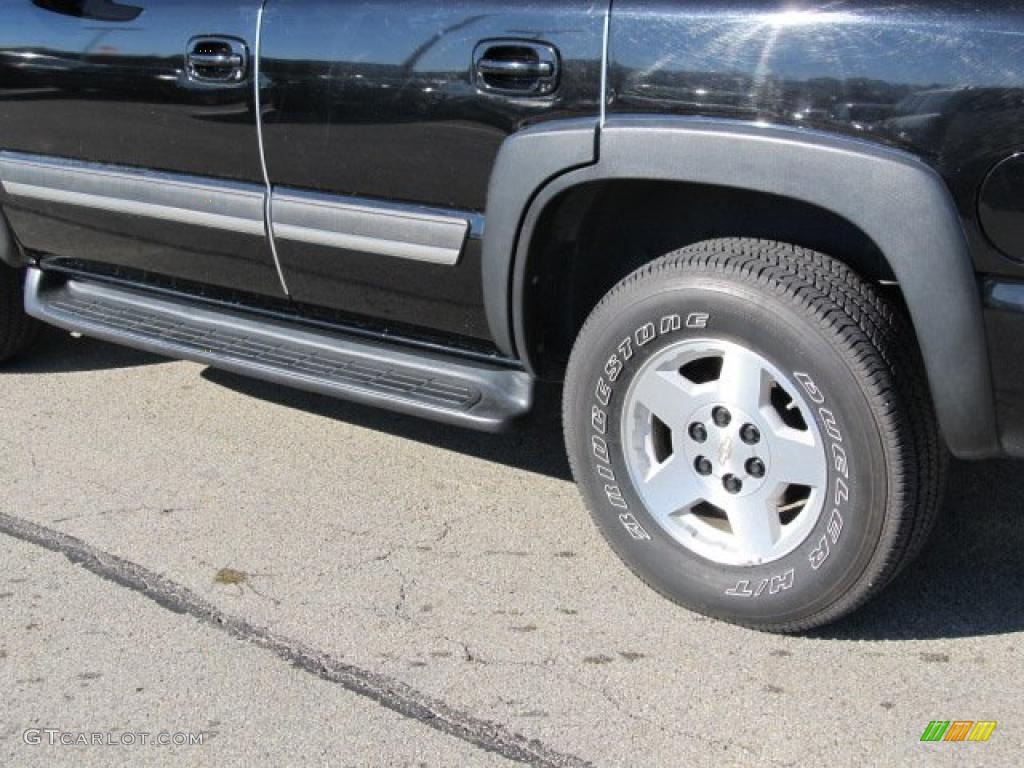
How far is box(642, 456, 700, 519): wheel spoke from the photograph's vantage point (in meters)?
3.29

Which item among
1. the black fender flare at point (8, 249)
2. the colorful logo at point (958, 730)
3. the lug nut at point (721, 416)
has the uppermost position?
the lug nut at point (721, 416)

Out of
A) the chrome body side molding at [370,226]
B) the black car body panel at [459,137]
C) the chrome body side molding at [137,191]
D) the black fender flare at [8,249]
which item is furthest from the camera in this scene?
Result: the black fender flare at [8,249]

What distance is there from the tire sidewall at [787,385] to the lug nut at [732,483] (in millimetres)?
171

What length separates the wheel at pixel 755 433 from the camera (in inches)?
117

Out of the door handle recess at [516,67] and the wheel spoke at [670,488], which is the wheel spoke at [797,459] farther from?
the door handle recess at [516,67]

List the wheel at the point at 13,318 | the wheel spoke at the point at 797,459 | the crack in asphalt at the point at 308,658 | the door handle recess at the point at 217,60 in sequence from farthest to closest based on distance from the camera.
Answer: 1. the wheel at the point at 13,318
2. the door handle recess at the point at 217,60
3. the wheel spoke at the point at 797,459
4. the crack in asphalt at the point at 308,658

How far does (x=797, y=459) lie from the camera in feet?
10.2

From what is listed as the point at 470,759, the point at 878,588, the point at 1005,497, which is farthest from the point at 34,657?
the point at 1005,497

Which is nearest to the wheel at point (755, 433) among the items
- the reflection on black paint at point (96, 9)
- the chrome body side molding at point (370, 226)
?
the chrome body side molding at point (370, 226)

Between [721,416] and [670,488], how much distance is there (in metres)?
0.22

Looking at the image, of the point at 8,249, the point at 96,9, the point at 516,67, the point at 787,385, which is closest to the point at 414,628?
the point at 787,385

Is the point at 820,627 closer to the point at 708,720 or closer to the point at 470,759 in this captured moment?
the point at 708,720

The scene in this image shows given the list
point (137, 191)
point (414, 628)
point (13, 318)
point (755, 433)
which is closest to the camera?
point (755, 433)

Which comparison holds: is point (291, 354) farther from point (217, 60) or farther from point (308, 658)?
point (308, 658)
